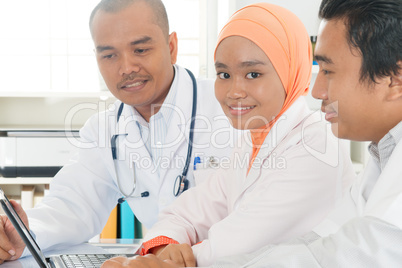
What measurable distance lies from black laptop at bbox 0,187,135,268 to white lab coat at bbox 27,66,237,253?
0.40 meters

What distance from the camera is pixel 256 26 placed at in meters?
1.13

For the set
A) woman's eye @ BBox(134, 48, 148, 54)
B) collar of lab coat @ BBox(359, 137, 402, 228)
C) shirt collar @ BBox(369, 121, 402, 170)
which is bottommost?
collar of lab coat @ BBox(359, 137, 402, 228)

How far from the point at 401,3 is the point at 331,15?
13 centimetres

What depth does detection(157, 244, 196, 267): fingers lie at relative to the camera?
0.97 meters

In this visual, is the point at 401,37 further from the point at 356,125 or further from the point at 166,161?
the point at 166,161

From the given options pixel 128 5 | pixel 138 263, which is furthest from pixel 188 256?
pixel 128 5

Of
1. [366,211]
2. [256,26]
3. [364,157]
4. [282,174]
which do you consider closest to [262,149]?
[282,174]

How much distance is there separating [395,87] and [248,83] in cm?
36

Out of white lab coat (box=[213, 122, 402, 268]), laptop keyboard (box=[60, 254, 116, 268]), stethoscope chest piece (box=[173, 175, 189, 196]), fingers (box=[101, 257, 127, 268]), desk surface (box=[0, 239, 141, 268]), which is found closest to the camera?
white lab coat (box=[213, 122, 402, 268])

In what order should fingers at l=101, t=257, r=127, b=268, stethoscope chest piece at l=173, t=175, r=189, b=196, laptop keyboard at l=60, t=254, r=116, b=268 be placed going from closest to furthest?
fingers at l=101, t=257, r=127, b=268 < laptop keyboard at l=60, t=254, r=116, b=268 < stethoscope chest piece at l=173, t=175, r=189, b=196

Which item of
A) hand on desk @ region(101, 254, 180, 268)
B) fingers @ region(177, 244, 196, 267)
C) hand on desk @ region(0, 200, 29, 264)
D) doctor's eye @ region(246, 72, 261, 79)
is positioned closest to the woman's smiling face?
doctor's eye @ region(246, 72, 261, 79)

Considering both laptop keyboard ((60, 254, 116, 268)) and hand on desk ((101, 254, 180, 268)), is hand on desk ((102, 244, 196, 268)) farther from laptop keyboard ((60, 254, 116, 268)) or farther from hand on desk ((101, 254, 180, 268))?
laptop keyboard ((60, 254, 116, 268))

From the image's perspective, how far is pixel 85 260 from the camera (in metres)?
0.94

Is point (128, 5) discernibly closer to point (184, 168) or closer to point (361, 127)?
point (184, 168)
